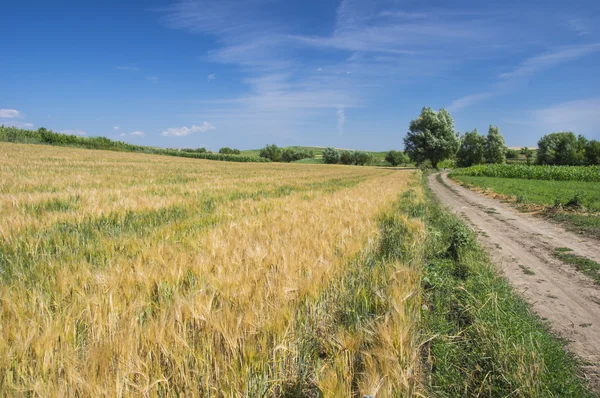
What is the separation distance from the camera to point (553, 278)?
486cm

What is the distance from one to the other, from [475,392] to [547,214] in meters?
12.1

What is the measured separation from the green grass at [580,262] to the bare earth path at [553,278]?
0.12 metres

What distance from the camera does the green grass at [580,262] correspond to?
198 inches

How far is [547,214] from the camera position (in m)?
11.0

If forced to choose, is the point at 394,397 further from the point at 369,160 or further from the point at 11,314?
the point at 369,160

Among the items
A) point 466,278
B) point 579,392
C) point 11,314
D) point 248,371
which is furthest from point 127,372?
point 466,278

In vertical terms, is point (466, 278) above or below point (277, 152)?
below

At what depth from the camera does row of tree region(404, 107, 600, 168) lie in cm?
6931

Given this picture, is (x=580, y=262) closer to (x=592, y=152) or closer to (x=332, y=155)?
(x=592, y=152)

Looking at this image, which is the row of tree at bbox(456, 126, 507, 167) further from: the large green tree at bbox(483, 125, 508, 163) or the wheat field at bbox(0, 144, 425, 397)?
the wheat field at bbox(0, 144, 425, 397)

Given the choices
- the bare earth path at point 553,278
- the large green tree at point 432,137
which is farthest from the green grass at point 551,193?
the large green tree at point 432,137

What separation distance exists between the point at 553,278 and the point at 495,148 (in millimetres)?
97046

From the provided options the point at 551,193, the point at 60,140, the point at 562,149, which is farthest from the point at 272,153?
the point at 551,193

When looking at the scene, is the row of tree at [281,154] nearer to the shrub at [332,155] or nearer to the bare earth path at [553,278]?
the shrub at [332,155]
